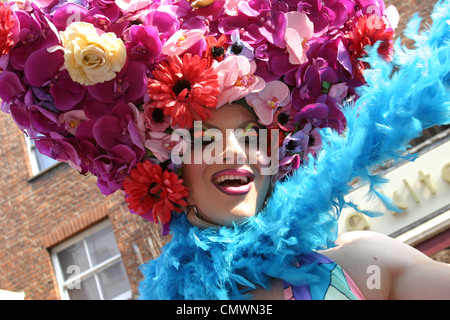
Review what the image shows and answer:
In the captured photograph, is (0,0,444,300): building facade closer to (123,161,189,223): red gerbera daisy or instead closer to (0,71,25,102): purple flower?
(123,161,189,223): red gerbera daisy

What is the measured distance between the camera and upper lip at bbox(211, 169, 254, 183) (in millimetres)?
1492

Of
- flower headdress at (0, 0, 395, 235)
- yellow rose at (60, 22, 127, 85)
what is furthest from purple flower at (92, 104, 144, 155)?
yellow rose at (60, 22, 127, 85)

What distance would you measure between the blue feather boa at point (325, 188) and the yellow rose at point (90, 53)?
1.69ft

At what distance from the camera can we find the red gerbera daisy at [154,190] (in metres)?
1.52

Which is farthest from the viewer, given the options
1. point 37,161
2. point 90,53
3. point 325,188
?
point 37,161

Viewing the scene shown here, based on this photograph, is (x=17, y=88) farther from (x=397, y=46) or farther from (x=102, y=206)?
(x=102, y=206)

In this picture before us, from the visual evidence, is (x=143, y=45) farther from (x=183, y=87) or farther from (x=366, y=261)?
(x=366, y=261)

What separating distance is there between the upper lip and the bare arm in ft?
1.05

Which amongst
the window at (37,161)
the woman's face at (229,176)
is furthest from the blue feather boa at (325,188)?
the window at (37,161)

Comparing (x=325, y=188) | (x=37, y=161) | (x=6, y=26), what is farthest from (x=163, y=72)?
(x=37, y=161)

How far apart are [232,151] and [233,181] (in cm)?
10

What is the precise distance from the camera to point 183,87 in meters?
1.45

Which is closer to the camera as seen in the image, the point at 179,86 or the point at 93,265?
the point at 179,86
